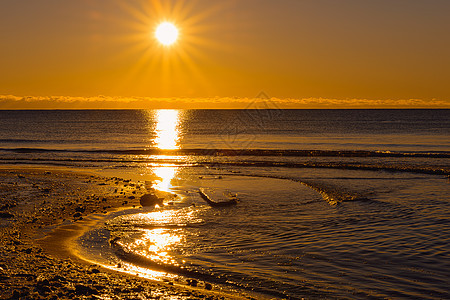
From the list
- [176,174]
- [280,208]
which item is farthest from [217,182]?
[280,208]

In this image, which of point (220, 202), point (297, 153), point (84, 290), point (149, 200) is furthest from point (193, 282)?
point (297, 153)

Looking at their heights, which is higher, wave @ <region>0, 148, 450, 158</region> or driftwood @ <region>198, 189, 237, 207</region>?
wave @ <region>0, 148, 450, 158</region>

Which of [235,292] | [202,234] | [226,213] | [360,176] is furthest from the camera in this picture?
[360,176]

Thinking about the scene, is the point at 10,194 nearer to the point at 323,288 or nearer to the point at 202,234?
the point at 202,234

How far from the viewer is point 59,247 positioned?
13.5 meters

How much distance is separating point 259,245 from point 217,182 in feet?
50.5

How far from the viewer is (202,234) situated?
15328 millimetres

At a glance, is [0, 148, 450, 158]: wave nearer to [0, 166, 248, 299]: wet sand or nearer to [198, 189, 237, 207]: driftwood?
[0, 166, 248, 299]: wet sand

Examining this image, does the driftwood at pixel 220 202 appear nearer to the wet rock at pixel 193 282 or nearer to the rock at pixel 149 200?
the rock at pixel 149 200

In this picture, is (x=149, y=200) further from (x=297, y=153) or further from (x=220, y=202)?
(x=297, y=153)

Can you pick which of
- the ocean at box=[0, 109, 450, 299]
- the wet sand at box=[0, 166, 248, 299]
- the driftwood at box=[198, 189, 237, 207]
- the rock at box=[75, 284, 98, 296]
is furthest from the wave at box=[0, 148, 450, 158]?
the rock at box=[75, 284, 98, 296]

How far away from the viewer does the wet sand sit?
381 inches

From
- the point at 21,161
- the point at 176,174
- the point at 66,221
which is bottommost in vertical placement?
the point at 66,221

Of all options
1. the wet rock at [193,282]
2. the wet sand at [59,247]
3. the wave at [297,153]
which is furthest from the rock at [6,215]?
the wave at [297,153]
